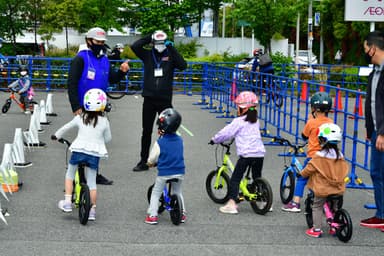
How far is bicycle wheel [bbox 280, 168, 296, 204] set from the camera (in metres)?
8.28

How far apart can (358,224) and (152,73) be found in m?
4.06

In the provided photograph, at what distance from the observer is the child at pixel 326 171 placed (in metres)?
6.89

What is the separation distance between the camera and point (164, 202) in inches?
298

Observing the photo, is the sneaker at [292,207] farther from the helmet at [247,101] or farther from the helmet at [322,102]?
the helmet at [247,101]

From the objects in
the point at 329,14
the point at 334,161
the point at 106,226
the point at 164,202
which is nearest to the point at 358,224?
the point at 334,161

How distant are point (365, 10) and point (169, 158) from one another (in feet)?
36.7

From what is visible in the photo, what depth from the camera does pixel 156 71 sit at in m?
10.2

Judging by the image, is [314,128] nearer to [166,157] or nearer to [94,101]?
[166,157]

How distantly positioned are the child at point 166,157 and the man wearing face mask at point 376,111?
83.4 inches

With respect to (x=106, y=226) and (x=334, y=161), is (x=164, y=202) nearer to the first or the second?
(x=106, y=226)

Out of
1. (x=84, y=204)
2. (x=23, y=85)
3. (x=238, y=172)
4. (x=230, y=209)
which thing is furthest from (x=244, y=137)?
(x=23, y=85)

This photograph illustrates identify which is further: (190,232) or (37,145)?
(37,145)

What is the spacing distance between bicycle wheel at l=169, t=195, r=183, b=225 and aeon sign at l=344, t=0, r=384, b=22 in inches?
421

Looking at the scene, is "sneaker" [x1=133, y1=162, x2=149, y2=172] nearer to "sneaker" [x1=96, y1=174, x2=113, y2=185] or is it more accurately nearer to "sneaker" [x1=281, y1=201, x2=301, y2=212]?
"sneaker" [x1=96, y1=174, x2=113, y2=185]
